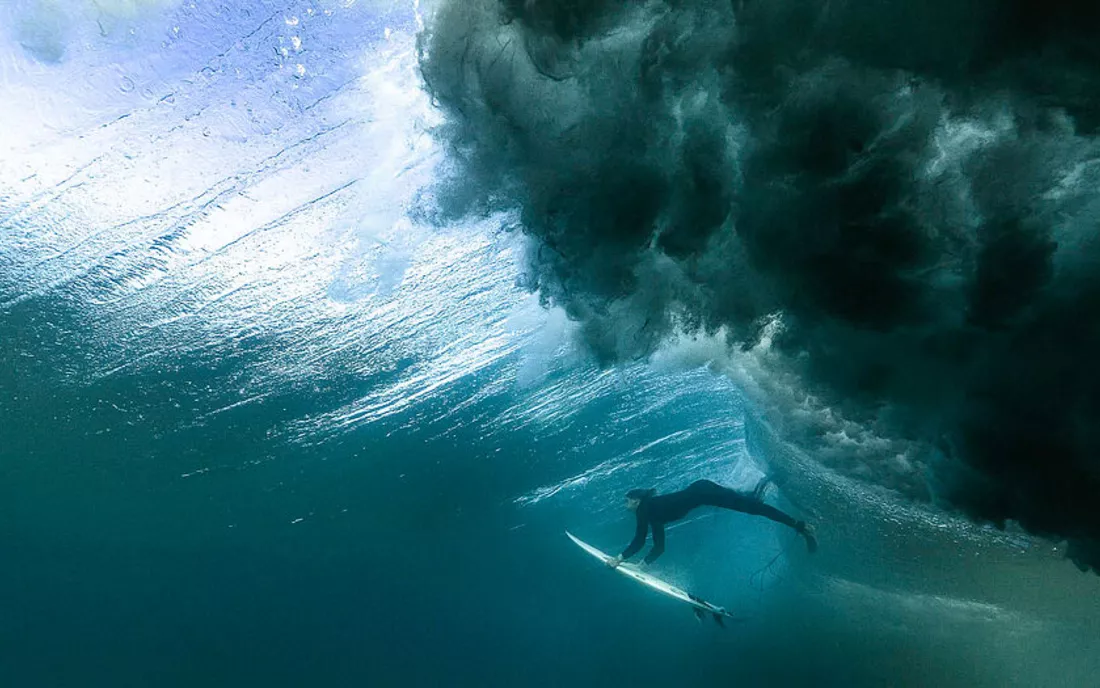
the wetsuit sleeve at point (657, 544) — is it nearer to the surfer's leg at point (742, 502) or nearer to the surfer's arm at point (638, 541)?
the surfer's arm at point (638, 541)

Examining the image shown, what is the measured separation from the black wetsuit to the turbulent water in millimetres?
1143

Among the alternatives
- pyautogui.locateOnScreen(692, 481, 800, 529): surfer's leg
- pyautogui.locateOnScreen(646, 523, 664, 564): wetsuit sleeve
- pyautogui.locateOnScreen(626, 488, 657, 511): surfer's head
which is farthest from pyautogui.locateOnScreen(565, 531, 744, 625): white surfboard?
pyautogui.locateOnScreen(692, 481, 800, 529): surfer's leg

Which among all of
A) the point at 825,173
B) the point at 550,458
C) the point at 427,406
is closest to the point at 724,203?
the point at 825,173

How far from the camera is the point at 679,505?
14.6 m

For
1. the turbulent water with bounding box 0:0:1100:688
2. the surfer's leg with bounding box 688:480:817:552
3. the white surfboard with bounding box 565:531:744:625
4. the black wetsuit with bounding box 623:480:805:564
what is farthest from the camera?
the white surfboard with bounding box 565:531:744:625

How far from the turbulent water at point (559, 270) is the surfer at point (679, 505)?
3.29ft

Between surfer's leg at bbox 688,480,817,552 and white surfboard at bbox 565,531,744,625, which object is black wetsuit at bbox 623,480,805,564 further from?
white surfboard at bbox 565,531,744,625

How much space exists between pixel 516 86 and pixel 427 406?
979cm

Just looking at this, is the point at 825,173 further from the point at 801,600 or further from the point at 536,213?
the point at 801,600

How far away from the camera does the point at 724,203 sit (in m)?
5.52

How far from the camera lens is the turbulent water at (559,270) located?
429 cm

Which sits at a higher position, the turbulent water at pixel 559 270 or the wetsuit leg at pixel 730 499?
the turbulent water at pixel 559 270

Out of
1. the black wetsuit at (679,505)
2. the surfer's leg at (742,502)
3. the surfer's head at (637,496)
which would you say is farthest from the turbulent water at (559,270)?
the surfer's head at (637,496)

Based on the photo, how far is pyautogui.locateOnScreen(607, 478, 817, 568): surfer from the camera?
1317cm
